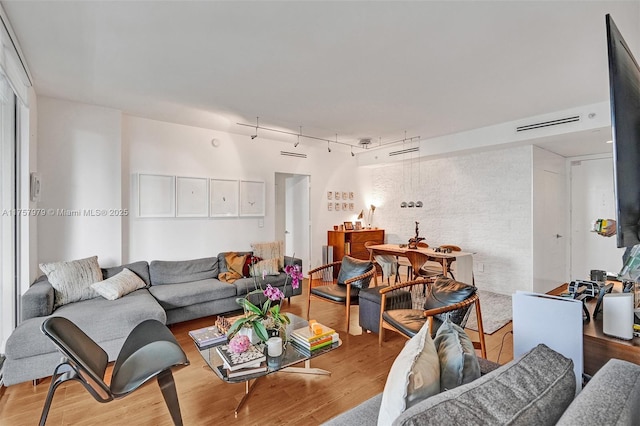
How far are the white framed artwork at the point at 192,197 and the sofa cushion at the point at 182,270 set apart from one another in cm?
75

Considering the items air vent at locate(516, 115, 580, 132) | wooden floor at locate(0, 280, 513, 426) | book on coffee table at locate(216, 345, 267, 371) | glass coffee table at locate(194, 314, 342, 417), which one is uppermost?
air vent at locate(516, 115, 580, 132)

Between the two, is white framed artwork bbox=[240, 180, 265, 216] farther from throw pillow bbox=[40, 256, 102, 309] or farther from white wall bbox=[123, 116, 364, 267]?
throw pillow bbox=[40, 256, 102, 309]

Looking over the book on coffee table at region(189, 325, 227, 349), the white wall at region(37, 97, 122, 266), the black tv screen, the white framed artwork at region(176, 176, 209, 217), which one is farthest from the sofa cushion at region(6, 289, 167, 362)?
the black tv screen

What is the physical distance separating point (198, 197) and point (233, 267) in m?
1.24

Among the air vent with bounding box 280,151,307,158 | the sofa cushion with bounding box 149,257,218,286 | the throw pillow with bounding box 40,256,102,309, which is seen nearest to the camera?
the throw pillow with bounding box 40,256,102,309

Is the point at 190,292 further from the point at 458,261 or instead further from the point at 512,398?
the point at 458,261

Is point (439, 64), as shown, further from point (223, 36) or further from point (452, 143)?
point (452, 143)

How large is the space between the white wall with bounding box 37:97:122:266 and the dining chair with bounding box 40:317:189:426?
2163 millimetres

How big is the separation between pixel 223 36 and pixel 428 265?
4187 millimetres

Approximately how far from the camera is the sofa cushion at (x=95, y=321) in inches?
92.5

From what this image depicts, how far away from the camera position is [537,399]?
96 centimetres

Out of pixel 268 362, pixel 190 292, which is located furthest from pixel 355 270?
pixel 190 292

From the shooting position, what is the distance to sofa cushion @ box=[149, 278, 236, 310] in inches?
137

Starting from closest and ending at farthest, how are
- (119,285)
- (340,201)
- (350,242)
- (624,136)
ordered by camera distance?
1. (624,136)
2. (119,285)
3. (350,242)
4. (340,201)
